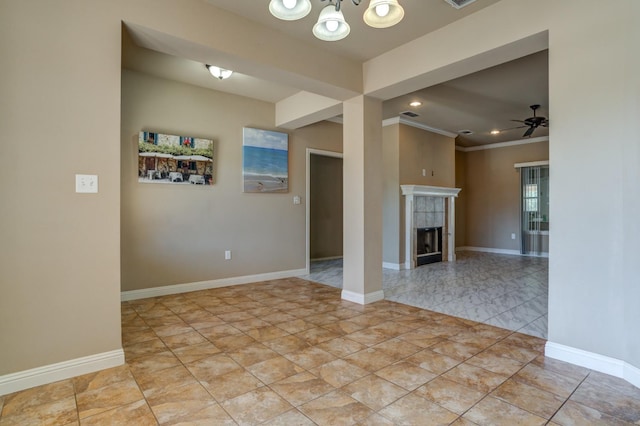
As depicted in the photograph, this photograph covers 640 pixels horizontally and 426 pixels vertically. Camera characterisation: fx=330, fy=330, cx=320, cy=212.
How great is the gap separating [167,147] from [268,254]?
2.16m

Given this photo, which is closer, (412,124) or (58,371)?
(58,371)

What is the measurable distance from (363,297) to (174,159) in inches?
118

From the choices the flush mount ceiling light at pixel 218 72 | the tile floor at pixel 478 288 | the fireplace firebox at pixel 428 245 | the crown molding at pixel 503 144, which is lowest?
the tile floor at pixel 478 288

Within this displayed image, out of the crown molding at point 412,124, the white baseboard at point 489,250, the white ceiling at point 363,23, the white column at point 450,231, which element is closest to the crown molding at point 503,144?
the crown molding at point 412,124

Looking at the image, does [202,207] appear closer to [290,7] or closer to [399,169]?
[290,7]

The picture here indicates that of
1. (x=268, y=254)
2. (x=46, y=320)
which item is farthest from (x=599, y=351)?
(x=268, y=254)

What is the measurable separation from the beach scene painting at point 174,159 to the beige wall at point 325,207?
10.9ft

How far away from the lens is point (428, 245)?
7.05 metres

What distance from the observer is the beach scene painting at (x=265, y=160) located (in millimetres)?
5020

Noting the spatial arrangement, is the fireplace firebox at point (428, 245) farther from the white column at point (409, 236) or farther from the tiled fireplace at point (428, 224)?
the white column at point (409, 236)

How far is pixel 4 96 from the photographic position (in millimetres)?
2031

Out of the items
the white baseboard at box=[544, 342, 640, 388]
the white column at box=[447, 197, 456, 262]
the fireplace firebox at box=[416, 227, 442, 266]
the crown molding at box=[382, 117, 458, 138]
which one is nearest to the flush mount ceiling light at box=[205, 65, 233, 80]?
the crown molding at box=[382, 117, 458, 138]

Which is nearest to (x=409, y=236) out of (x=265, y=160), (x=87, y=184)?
(x=265, y=160)

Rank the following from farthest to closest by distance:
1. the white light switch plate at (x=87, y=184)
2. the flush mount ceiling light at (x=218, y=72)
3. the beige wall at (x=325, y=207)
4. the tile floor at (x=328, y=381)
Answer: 1. the beige wall at (x=325, y=207)
2. the flush mount ceiling light at (x=218, y=72)
3. the white light switch plate at (x=87, y=184)
4. the tile floor at (x=328, y=381)
